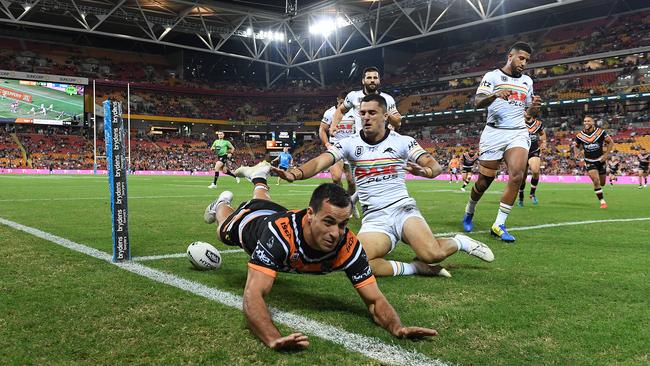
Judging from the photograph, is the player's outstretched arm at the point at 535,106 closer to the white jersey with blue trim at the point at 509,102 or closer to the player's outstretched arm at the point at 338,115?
the white jersey with blue trim at the point at 509,102

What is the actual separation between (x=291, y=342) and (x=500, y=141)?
517 cm

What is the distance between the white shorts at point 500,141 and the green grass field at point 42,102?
2006 inches

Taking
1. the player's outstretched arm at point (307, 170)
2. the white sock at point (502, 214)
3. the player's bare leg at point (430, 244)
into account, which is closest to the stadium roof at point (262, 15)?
the white sock at point (502, 214)

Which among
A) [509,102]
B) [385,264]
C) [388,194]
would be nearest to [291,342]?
[385,264]

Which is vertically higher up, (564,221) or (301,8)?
(301,8)

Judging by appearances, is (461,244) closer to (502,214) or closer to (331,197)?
(331,197)

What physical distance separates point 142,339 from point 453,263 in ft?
10.6

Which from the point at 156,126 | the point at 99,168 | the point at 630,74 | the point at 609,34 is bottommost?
the point at 99,168

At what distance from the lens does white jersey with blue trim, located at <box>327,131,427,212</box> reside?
4598mm

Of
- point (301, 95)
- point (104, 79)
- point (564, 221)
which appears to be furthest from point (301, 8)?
point (564, 221)

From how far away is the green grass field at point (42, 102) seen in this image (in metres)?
46.7

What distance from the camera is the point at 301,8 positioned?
42562mm

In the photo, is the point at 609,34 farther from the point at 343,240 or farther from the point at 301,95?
the point at 343,240

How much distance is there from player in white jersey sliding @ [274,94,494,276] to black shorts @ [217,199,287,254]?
1.66 ft
